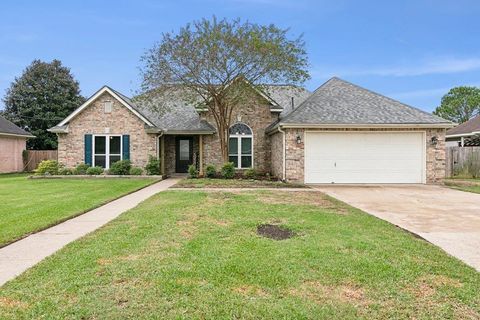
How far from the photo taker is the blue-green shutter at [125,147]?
61.1 feet

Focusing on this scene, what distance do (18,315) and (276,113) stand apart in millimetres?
17693

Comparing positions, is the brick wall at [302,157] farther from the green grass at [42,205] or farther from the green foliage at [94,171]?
the green foliage at [94,171]

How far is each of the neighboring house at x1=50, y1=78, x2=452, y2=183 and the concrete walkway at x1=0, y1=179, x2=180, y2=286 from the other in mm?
9299

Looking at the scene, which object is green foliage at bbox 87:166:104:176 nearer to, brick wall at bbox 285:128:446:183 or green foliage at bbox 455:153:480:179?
brick wall at bbox 285:128:446:183

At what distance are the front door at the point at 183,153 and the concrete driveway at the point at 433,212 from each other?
1020 cm

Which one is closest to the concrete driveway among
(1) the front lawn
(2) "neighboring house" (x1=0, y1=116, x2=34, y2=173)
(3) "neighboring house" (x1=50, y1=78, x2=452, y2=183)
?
(1) the front lawn

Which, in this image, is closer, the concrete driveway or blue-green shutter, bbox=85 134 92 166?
the concrete driveway

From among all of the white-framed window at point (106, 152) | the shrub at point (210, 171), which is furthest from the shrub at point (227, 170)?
the white-framed window at point (106, 152)

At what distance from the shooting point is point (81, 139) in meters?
18.7

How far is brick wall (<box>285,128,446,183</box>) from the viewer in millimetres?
15594

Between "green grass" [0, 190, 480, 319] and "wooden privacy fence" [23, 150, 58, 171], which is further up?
"wooden privacy fence" [23, 150, 58, 171]

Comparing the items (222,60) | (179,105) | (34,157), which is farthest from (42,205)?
(34,157)

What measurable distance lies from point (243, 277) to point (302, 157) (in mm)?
12048

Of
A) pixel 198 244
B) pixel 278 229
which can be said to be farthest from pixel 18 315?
pixel 278 229
